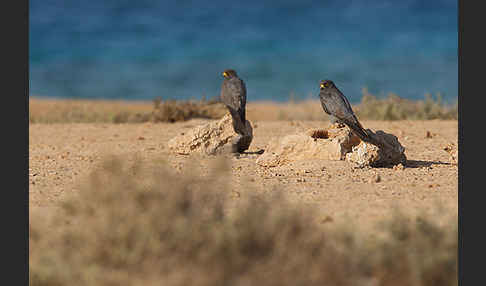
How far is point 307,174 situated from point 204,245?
3938mm

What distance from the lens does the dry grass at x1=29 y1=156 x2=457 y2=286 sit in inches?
158

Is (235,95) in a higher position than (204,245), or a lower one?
higher

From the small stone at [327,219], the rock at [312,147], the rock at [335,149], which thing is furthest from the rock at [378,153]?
the small stone at [327,219]

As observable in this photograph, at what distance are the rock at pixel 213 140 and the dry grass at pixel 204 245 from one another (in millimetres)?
5363

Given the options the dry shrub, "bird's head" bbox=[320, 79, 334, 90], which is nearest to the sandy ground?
"bird's head" bbox=[320, 79, 334, 90]

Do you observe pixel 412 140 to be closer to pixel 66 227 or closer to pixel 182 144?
pixel 182 144

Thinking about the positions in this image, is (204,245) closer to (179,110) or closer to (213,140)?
(213,140)

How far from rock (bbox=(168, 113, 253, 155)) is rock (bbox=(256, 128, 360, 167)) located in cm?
114

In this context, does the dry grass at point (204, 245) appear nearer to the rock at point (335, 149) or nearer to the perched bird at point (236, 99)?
the rock at point (335, 149)

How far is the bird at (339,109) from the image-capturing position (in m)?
8.38

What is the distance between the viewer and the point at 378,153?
845cm

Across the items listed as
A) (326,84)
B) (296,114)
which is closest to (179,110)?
(296,114)

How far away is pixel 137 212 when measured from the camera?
14.0ft

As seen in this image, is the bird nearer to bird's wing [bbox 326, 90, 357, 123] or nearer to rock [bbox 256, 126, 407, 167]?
bird's wing [bbox 326, 90, 357, 123]
